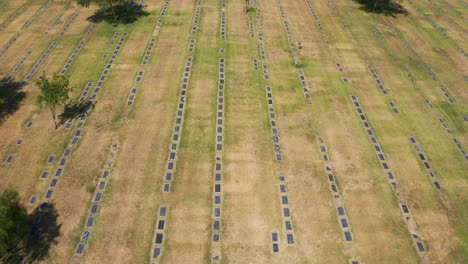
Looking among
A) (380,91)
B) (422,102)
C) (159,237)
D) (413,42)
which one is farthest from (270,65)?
(159,237)

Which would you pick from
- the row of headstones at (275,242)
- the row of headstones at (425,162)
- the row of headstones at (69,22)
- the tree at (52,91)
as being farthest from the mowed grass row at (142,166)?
the row of headstones at (425,162)

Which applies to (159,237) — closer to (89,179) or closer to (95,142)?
(89,179)

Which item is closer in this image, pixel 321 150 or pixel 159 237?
pixel 159 237

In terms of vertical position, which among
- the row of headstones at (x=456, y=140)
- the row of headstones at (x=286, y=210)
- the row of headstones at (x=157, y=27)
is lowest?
the row of headstones at (x=286, y=210)

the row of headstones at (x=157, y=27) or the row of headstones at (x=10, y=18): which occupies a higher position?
the row of headstones at (x=157, y=27)

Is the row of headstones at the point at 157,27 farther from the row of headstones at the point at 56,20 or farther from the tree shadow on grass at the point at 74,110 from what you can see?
the tree shadow on grass at the point at 74,110
